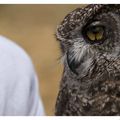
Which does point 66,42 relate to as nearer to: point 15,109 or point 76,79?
point 76,79

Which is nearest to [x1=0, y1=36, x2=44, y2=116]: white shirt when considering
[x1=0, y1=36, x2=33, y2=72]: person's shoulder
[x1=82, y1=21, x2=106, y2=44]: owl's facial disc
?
[x1=0, y1=36, x2=33, y2=72]: person's shoulder

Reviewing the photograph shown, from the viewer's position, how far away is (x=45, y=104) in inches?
80.0

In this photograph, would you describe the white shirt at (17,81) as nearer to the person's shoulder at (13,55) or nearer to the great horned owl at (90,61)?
the person's shoulder at (13,55)

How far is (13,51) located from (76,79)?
0.22 metres

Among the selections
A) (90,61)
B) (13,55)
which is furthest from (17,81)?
(90,61)

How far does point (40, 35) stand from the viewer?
6.47 ft

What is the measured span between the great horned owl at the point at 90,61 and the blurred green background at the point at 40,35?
4 centimetres

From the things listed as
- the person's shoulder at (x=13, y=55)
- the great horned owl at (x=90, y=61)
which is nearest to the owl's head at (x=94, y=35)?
the great horned owl at (x=90, y=61)

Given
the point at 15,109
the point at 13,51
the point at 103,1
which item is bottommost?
the point at 15,109

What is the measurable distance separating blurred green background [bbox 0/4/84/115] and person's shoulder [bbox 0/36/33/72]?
0.05 feet

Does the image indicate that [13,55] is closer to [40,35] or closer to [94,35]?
[40,35]

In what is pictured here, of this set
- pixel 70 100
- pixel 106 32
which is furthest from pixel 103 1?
pixel 70 100

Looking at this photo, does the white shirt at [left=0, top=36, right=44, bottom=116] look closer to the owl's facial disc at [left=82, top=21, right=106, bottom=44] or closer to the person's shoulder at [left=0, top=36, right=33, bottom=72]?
the person's shoulder at [left=0, top=36, right=33, bottom=72]

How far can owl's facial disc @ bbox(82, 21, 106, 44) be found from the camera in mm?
1830
